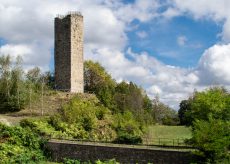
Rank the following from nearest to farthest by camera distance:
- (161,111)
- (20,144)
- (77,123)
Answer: (20,144) → (77,123) → (161,111)

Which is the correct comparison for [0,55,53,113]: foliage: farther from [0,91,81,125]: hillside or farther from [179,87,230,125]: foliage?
[179,87,230,125]: foliage

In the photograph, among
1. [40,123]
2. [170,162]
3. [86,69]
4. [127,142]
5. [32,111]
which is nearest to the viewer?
[170,162]

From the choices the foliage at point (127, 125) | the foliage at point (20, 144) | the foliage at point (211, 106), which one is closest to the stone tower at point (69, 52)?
the foliage at point (127, 125)

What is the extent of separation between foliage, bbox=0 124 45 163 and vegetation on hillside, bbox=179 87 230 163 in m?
12.1

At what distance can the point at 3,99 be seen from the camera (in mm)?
58438

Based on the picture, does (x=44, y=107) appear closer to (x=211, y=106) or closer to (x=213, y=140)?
(x=211, y=106)

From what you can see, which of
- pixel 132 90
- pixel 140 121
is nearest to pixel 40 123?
pixel 140 121

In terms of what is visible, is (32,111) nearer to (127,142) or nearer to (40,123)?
(40,123)

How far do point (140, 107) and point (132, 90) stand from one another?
3195 mm

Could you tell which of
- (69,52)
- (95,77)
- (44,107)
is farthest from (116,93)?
(44,107)

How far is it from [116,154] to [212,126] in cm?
740

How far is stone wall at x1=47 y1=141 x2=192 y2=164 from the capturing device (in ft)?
105

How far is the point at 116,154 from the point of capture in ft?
114

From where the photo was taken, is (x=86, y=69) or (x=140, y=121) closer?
(x=140, y=121)
